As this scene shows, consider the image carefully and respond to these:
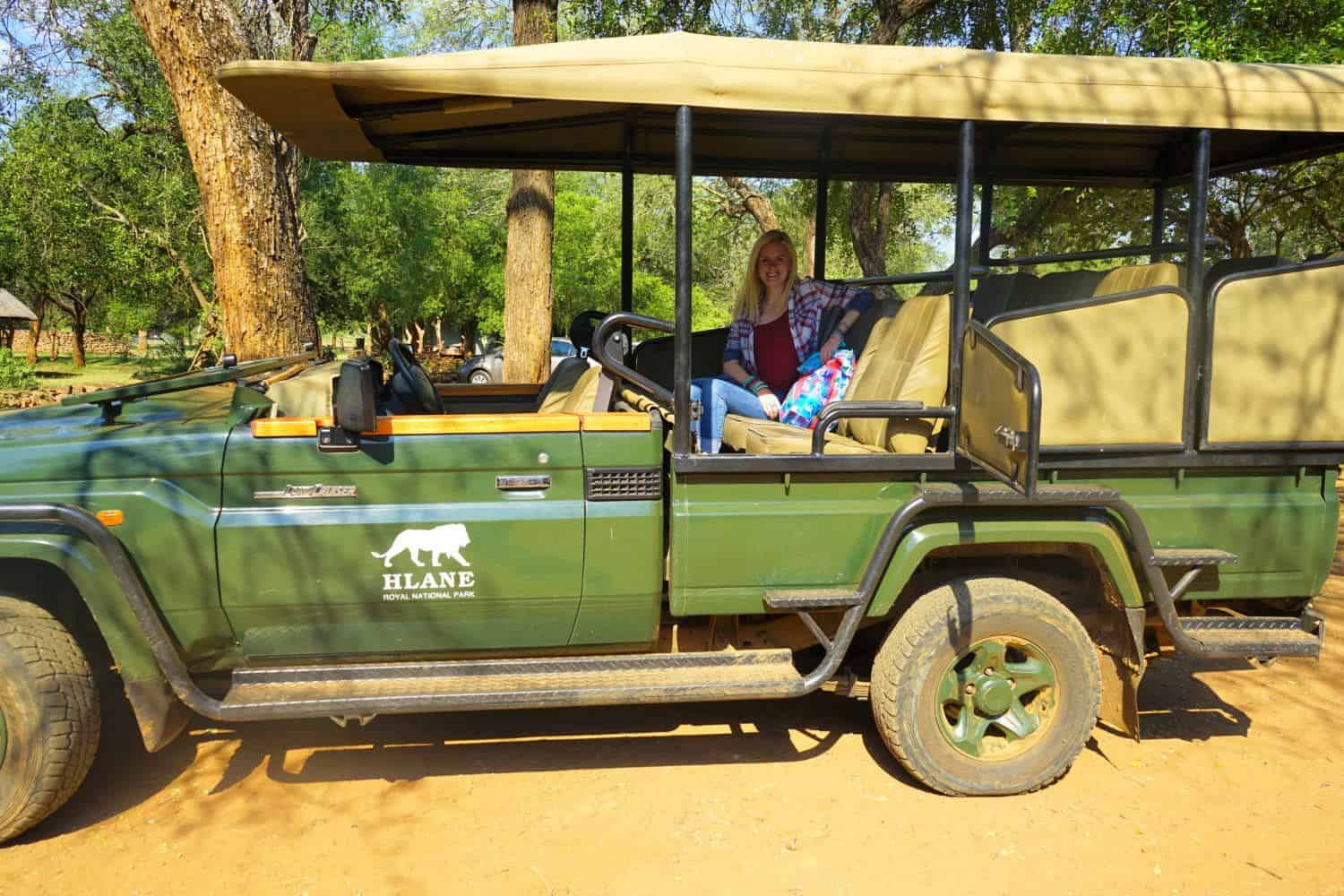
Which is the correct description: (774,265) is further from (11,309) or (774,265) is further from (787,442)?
(11,309)

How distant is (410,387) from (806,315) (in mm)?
2033

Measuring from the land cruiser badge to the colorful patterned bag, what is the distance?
6.02ft

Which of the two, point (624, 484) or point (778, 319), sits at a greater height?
A: point (778, 319)

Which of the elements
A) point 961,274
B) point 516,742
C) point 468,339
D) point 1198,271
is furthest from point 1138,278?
point 468,339

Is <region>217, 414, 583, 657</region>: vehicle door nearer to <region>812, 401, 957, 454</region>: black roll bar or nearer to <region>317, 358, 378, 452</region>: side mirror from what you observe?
<region>317, 358, 378, 452</region>: side mirror

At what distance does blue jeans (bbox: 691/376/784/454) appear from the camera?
13.6 ft

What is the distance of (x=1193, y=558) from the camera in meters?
3.60

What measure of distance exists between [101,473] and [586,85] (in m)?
2.08

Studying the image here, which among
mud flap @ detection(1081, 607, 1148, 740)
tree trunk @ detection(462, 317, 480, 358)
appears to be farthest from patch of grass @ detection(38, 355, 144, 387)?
mud flap @ detection(1081, 607, 1148, 740)

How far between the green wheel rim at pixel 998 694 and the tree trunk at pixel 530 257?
7.60 meters

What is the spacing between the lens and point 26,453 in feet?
10.6

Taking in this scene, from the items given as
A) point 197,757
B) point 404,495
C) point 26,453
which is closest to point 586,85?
point 404,495

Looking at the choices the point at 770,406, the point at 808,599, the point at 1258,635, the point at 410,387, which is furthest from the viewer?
the point at 770,406

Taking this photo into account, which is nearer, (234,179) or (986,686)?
(986,686)
